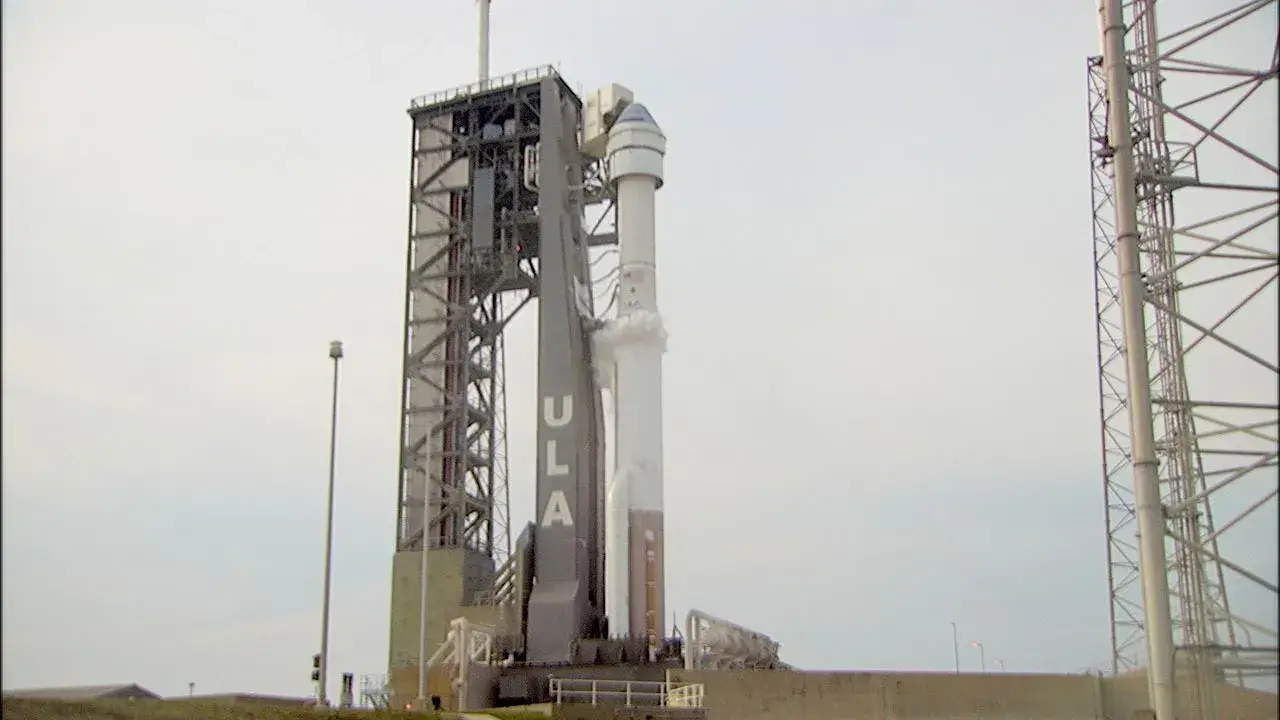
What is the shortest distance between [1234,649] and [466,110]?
5233 cm

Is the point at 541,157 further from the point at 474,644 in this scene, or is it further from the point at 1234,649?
the point at 1234,649

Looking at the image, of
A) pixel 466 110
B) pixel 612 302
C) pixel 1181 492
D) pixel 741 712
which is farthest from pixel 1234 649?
pixel 466 110

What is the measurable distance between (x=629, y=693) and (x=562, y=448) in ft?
49.4

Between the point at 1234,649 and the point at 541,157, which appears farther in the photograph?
the point at 541,157

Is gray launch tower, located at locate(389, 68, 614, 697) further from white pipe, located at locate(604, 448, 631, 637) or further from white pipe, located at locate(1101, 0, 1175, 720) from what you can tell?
white pipe, located at locate(1101, 0, 1175, 720)

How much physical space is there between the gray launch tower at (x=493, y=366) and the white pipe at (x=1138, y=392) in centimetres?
3225

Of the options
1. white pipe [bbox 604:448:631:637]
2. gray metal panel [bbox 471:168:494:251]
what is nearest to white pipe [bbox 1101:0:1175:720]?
white pipe [bbox 604:448:631:637]

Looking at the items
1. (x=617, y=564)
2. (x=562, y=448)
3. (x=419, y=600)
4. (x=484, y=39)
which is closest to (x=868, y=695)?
(x=617, y=564)

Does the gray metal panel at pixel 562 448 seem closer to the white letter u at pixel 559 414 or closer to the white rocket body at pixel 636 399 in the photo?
the white letter u at pixel 559 414

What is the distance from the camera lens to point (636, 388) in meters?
56.8

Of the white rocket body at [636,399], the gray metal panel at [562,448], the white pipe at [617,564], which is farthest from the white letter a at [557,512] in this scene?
the white pipe at [617,564]

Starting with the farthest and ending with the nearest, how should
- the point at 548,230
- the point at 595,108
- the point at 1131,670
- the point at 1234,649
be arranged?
1. the point at 595,108
2. the point at 548,230
3. the point at 1131,670
4. the point at 1234,649

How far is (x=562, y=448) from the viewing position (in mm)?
57375

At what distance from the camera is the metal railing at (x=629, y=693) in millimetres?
45209
